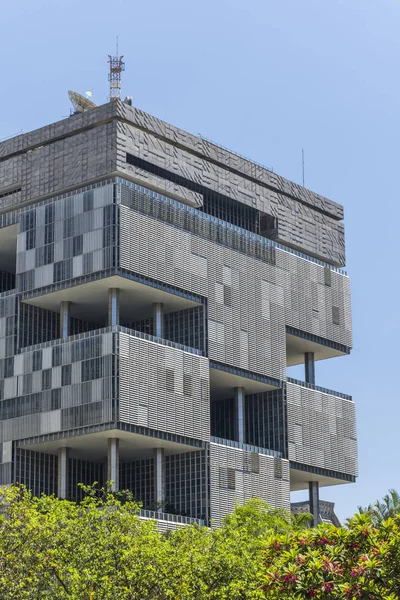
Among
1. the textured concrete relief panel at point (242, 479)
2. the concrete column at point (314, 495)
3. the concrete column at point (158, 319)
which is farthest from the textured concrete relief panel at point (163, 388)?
the concrete column at point (314, 495)

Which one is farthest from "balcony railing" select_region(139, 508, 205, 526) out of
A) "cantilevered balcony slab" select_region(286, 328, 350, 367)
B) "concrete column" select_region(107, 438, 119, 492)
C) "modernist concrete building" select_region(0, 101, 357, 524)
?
"cantilevered balcony slab" select_region(286, 328, 350, 367)

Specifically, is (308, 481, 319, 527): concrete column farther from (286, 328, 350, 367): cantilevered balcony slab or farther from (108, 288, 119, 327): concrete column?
(108, 288, 119, 327): concrete column

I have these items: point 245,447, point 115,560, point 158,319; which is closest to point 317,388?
point 245,447

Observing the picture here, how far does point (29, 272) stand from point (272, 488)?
1193 inches

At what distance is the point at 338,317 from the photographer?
438 ft

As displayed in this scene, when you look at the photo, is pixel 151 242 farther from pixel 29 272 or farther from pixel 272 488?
pixel 272 488

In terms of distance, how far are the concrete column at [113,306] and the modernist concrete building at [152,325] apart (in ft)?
0.65

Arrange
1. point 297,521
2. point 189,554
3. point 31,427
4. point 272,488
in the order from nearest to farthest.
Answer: point 189,554, point 297,521, point 31,427, point 272,488

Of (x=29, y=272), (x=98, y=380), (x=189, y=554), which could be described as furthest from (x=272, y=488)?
(x=189, y=554)

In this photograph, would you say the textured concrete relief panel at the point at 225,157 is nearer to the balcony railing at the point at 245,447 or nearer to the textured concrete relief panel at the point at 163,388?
the textured concrete relief panel at the point at 163,388

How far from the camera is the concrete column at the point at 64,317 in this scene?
114 m

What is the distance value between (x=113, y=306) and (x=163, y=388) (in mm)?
8537

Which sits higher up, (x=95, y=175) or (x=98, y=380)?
(x=95, y=175)

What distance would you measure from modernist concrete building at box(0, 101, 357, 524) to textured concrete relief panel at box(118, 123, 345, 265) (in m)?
0.20
